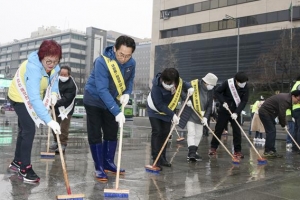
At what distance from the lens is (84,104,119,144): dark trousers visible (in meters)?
4.51

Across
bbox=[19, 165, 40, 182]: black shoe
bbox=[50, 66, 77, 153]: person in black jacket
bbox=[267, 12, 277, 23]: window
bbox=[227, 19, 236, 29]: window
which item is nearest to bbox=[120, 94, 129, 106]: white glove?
bbox=[19, 165, 40, 182]: black shoe

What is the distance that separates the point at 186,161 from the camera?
635 centimetres

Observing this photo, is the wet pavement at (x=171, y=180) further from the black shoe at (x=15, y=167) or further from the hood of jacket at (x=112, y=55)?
the hood of jacket at (x=112, y=55)

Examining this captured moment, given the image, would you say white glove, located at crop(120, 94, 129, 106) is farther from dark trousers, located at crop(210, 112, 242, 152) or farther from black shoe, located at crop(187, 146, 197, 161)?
dark trousers, located at crop(210, 112, 242, 152)

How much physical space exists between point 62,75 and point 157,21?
142 ft

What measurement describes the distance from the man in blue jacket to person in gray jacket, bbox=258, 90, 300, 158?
3.95m

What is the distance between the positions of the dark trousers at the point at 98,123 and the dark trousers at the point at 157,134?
1.14m

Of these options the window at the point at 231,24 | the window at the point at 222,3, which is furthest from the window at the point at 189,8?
the window at the point at 231,24

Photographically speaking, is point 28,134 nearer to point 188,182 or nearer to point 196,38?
point 188,182

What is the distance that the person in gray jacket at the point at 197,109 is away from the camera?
6539mm

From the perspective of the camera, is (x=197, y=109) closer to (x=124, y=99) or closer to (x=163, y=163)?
(x=163, y=163)

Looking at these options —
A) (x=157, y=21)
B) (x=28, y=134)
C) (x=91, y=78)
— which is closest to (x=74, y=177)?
(x=28, y=134)

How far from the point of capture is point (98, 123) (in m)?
4.56

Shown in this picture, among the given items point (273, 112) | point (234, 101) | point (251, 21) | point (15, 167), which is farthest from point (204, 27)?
point (15, 167)
